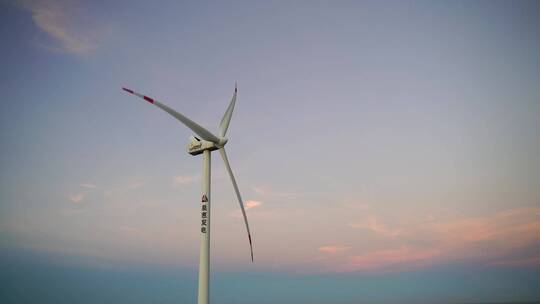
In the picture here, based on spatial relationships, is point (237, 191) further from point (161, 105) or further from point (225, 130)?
point (161, 105)

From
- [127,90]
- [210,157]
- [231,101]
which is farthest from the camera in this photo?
[231,101]

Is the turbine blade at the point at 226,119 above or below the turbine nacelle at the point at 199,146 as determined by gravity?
above

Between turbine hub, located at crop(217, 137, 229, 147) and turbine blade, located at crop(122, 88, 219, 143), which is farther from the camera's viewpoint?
turbine hub, located at crop(217, 137, 229, 147)

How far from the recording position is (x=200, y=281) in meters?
41.3

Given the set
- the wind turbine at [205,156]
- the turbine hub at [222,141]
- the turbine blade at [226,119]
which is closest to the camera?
the wind turbine at [205,156]

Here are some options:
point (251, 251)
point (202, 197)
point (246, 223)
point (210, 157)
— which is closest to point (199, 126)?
point (210, 157)

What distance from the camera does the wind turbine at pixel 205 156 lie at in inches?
1626

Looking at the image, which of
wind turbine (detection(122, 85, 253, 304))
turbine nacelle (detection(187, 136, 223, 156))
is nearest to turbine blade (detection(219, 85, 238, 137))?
wind turbine (detection(122, 85, 253, 304))

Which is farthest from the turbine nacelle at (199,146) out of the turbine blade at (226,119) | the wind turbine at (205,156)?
the turbine blade at (226,119)

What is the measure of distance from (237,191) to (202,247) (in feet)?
28.3

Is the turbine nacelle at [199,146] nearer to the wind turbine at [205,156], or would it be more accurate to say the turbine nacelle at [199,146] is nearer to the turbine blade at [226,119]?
the wind turbine at [205,156]

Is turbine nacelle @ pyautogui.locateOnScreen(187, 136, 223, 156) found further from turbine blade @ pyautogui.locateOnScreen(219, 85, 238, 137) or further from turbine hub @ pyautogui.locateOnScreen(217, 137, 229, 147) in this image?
turbine blade @ pyautogui.locateOnScreen(219, 85, 238, 137)

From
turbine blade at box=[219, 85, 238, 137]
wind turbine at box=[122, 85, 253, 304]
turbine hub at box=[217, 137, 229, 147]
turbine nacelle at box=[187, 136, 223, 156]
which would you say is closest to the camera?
wind turbine at box=[122, 85, 253, 304]

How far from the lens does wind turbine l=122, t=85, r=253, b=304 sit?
4131 centimetres
